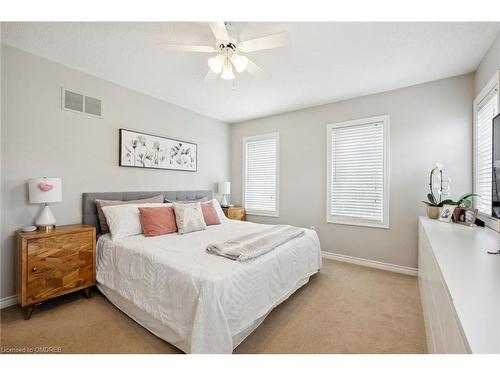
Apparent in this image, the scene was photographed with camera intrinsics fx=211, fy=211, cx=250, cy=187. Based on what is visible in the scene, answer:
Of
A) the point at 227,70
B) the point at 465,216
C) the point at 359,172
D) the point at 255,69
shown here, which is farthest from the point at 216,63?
the point at 465,216

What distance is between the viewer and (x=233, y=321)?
1440 mm

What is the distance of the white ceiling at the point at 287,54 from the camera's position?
180 cm

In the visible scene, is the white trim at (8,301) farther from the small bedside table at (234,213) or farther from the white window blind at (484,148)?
the white window blind at (484,148)

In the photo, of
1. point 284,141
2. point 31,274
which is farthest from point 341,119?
point 31,274

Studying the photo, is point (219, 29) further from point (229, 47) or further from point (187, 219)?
point (187, 219)

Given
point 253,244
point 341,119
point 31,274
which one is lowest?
point 31,274

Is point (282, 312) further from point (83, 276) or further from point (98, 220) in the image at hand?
point (98, 220)

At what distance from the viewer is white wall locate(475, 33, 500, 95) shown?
1.86 metres

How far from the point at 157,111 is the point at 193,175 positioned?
3.97 feet

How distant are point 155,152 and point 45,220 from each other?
1550 mm

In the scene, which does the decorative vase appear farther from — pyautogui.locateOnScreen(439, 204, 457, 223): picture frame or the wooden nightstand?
the wooden nightstand

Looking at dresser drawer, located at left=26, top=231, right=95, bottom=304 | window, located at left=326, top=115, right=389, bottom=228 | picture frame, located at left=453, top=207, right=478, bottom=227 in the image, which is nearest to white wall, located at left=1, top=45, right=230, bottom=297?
dresser drawer, located at left=26, top=231, right=95, bottom=304

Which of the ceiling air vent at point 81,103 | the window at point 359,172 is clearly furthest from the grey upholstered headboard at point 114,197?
the window at point 359,172

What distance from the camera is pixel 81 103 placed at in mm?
2527
